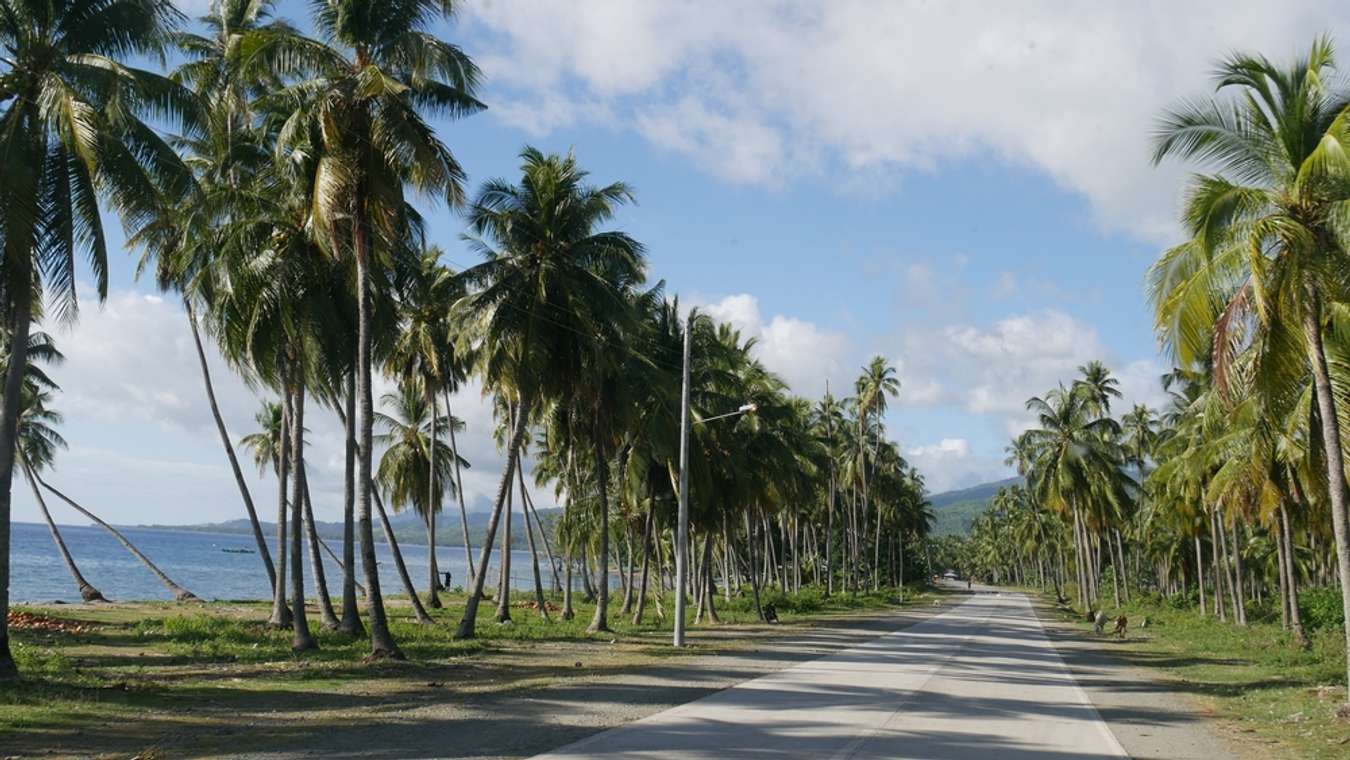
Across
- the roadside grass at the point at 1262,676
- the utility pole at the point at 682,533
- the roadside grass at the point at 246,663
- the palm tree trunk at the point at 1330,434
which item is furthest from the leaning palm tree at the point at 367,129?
the roadside grass at the point at 1262,676

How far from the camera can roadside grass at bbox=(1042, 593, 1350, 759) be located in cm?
1298

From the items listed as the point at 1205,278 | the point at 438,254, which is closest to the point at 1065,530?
the point at 438,254

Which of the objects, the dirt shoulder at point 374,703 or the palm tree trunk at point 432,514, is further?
the palm tree trunk at point 432,514

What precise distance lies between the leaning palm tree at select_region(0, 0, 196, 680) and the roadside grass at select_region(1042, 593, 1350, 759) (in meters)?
16.6

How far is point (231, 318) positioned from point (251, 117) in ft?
19.5

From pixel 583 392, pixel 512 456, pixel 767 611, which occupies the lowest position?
pixel 767 611

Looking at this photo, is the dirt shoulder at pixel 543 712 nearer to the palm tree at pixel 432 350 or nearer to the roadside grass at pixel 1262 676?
the roadside grass at pixel 1262 676

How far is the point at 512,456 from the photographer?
25.5m

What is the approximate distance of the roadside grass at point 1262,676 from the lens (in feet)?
42.6

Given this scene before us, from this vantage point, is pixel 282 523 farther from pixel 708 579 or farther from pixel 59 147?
pixel 708 579

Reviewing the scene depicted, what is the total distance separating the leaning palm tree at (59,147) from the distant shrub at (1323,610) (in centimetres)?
3458

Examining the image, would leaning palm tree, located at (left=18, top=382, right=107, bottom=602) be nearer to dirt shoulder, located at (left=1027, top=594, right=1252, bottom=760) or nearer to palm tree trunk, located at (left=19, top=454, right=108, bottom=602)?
palm tree trunk, located at (left=19, top=454, right=108, bottom=602)

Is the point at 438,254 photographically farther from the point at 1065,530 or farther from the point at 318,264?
the point at 1065,530

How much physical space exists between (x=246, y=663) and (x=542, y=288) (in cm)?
1079
